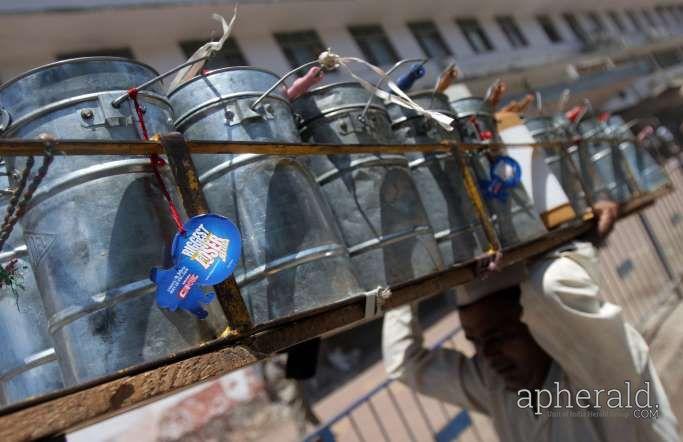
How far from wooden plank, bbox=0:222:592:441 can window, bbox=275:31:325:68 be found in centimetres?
1122

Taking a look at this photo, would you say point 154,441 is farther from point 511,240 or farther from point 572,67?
point 572,67

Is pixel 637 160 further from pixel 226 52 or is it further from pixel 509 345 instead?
pixel 226 52

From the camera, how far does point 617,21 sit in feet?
74.2

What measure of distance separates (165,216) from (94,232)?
16 cm

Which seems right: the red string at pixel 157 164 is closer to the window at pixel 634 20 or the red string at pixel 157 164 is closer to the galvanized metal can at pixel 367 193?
the galvanized metal can at pixel 367 193

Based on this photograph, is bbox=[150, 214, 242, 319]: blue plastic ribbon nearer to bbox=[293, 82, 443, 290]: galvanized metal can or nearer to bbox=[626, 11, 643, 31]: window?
bbox=[293, 82, 443, 290]: galvanized metal can

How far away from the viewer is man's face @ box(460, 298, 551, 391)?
9.06 feet

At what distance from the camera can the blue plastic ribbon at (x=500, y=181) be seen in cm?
221

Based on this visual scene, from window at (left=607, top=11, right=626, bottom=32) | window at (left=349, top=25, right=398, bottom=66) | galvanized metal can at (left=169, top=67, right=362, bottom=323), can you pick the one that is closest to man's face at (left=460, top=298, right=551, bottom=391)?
galvanized metal can at (left=169, top=67, right=362, bottom=323)

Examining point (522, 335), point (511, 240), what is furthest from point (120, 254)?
point (522, 335)

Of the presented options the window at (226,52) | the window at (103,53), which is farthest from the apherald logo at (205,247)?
the window at (226,52)

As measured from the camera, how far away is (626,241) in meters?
5.61

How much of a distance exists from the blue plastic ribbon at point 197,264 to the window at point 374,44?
42.3ft

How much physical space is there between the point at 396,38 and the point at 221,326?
14184 millimetres
